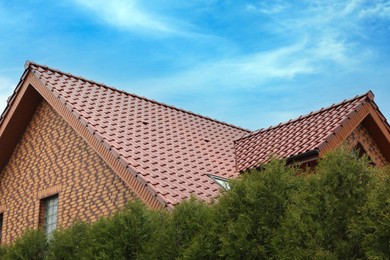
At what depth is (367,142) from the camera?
53.6ft

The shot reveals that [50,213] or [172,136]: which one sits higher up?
[172,136]

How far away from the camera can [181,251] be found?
9.13m

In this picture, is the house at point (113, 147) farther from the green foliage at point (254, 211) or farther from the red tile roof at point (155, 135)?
the green foliage at point (254, 211)

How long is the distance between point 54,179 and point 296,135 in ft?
20.9

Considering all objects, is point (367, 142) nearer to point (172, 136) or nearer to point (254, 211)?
point (172, 136)

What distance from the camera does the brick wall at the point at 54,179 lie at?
14133mm

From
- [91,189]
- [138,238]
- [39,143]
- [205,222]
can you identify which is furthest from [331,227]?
[39,143]

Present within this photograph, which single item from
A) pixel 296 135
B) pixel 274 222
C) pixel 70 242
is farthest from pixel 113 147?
pixel 274 222

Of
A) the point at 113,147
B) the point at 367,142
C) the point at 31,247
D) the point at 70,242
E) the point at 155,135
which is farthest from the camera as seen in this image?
the point at 155,135

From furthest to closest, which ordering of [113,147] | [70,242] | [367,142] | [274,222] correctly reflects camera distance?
[367,142]
[113,147]
[70,242]
[274,222]

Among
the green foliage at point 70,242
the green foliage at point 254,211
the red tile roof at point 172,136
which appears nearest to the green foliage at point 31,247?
the green foliage at point 70,242

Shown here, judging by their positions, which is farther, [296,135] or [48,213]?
[48,213]

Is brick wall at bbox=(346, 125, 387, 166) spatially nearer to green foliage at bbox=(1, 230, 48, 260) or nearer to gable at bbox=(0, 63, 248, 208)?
gable at bbox=(0, 63, 248, 208)

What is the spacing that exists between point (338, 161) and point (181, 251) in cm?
281
